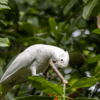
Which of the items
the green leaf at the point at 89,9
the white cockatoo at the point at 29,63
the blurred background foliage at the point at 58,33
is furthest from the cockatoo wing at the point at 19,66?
the green leaf at the point at 89,9

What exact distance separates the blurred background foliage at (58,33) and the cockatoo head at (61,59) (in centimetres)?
17

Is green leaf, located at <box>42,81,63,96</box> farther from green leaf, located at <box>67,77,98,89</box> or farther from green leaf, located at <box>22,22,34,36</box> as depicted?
green leaf, located at <box>22,22,34,36</box>

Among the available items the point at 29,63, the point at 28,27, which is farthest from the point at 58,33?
the point at 29,63

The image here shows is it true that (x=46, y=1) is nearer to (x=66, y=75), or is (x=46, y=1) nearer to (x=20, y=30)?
(x=20, y=30)

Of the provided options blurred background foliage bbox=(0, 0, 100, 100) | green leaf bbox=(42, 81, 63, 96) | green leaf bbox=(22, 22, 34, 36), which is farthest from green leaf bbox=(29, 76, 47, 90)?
green leaf bbox=(22, 22, 34, 36)

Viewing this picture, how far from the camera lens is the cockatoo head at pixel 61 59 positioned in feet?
2.84

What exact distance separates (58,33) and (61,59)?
1.34 feet

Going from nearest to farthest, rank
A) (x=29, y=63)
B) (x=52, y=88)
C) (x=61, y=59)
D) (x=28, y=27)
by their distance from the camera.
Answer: (x=52, y=88) → (x=61, y=59) → (x=29, y=63) → (x=28, y=27)

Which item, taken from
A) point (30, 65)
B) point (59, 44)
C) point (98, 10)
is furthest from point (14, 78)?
point (98, 10)

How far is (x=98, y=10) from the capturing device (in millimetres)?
1063

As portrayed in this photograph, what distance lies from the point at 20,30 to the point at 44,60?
0.71 meters

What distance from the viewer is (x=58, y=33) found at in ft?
4.10

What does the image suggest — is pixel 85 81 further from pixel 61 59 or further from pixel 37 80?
pixel 61 59

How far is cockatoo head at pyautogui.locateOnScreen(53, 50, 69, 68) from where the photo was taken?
87 centimetres
